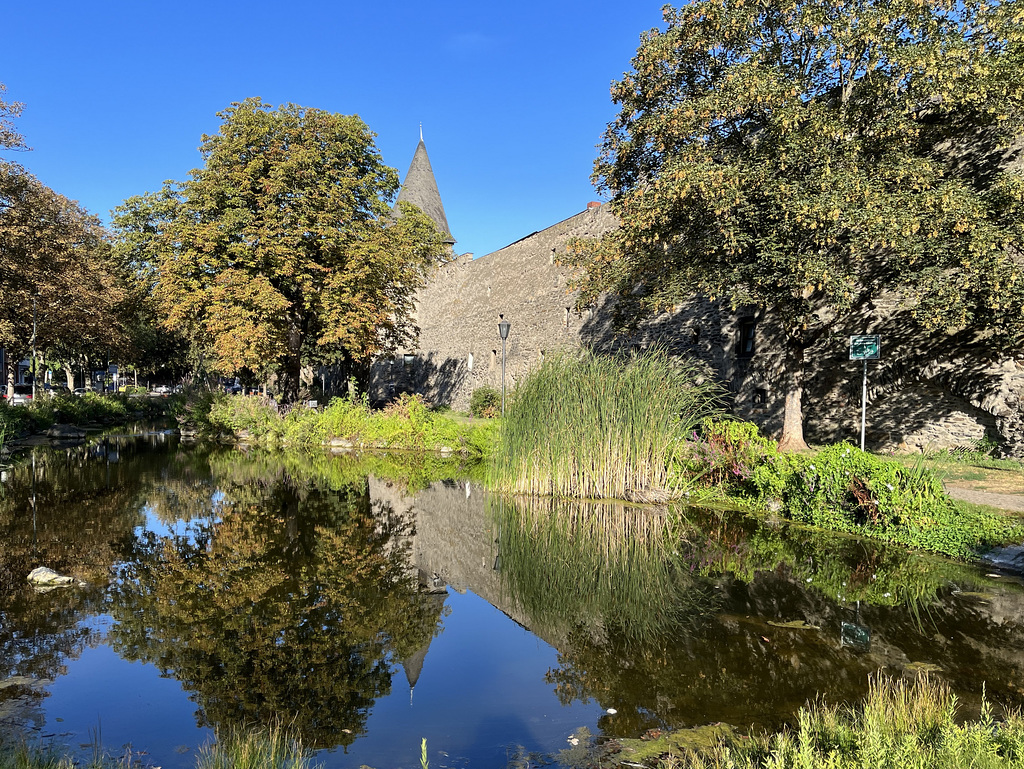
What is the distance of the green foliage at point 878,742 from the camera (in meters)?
2.52

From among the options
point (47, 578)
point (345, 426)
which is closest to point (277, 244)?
point (345, 426)

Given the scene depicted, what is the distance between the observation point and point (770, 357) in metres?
14.5

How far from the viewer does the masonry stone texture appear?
1098 centimetres

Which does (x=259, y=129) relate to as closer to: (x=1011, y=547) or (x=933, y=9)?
(x=933, y=9)

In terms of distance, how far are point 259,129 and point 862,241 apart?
16.0 m

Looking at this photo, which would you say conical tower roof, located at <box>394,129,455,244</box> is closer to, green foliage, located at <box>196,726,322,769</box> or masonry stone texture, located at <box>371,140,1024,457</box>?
masonry stone texture, located at <box>371,140,1024,457</box>

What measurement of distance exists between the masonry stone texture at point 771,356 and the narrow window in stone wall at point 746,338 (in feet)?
0.09

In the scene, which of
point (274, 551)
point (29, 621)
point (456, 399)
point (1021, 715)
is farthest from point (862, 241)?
point (456, 399)

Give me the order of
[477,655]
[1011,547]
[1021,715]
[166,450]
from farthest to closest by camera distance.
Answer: [166,450] → [1011,547] → [477,655] → [1021,715]

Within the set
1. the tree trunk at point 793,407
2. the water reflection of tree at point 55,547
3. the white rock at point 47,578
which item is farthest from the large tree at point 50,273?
the tree trunk at point 793,407

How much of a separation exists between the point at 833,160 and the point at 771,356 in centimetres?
618

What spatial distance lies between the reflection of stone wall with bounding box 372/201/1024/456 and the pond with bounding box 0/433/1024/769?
4824mm

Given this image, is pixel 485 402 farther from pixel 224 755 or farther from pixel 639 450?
pixel 224 755

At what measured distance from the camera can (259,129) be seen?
60.3ft
